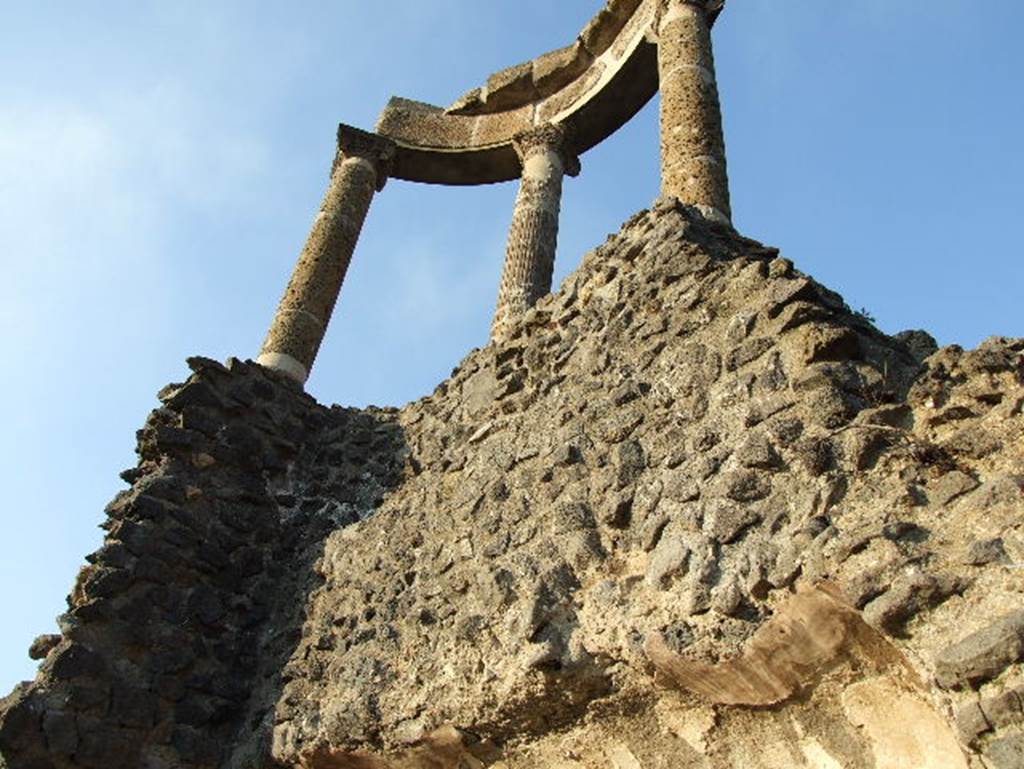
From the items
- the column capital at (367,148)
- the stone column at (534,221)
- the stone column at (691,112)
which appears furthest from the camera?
the column capital at (367,148)

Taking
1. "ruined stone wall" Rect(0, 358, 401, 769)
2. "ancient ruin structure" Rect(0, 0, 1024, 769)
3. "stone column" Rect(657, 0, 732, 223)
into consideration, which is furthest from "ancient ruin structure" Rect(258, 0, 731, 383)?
"ancient ruin structure" Rect(0, 0, 1024, 769)

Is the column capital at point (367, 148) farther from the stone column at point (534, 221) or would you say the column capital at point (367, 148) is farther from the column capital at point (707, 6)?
the column capital at point (707, 6)

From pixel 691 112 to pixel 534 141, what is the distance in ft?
11.3

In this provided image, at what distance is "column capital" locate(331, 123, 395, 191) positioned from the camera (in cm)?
1199

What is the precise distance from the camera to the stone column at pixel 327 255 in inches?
368

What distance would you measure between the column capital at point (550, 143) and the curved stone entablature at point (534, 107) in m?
0.21

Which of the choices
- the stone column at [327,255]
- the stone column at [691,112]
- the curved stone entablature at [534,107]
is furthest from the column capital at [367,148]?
the stone column at [691,112]

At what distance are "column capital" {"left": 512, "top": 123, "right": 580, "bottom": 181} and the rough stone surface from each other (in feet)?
19.7

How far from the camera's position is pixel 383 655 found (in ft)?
14.5

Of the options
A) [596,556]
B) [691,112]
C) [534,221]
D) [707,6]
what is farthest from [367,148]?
[596,556]

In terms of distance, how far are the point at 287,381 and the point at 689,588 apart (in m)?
4.30

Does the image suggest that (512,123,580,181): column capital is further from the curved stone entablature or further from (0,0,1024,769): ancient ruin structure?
(0,0,1024,769): ancient ruin structure

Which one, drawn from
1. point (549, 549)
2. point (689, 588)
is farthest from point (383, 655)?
point (689, 588)

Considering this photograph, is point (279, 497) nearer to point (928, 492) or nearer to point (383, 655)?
point (383, 655)
